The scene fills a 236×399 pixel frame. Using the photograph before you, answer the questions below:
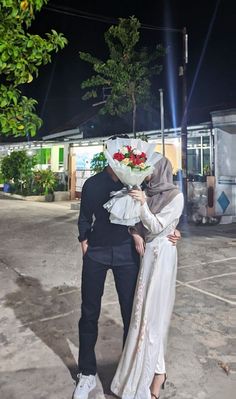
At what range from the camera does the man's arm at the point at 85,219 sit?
10.2ft

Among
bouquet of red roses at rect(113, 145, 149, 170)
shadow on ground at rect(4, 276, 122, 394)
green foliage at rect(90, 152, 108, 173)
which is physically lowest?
shadow on ground at rect(4, 276, 122, 394)

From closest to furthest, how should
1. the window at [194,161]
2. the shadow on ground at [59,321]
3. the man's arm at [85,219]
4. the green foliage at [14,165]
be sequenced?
the man's arm at [85,219]
the shadow on ground at [59,321]
the window at [194,161]
the green foliage at [14,165]

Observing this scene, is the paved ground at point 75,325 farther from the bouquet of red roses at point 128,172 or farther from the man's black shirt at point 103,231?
the bouquet of red roses at point 128,172

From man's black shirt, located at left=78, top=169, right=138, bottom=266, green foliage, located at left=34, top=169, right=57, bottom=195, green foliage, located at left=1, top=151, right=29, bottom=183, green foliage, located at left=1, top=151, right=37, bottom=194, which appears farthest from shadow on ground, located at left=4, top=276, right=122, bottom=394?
green foliage, located at left=1, top=151, right=29, bottom=183

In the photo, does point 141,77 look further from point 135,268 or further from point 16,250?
point 135,268

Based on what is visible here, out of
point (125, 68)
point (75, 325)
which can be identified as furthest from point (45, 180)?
point (75, 325)

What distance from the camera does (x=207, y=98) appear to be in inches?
735

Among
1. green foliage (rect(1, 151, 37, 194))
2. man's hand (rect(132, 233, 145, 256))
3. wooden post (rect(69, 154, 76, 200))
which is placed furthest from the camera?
green foliage (rect(1, 151, 37, 194))

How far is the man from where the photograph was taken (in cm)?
304

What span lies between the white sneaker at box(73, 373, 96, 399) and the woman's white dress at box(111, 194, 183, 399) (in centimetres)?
27

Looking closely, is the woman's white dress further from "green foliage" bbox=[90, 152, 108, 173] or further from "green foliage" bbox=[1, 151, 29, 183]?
"green foliage" bbox=[1, 151, 29, 183]

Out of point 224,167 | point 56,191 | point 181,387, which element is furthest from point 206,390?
point 56,191

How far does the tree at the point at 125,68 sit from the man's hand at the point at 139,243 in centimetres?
1316

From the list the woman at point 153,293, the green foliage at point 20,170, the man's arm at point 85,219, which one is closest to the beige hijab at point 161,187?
the woman at point 153,293
